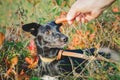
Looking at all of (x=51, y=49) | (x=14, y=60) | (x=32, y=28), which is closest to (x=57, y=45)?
(x=51, y=49)

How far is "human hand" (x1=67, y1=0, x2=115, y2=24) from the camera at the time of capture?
10.6 feet

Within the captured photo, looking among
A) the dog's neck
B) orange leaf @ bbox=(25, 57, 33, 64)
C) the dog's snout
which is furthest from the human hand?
orange leaf @ bbox=(25, 57, 33, 64)

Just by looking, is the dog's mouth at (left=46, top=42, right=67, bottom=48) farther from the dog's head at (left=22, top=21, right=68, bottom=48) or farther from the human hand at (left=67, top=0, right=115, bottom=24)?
the human hand at (left=67, top=0, right=115, bottom=24)

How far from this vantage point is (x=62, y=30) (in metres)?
3.59

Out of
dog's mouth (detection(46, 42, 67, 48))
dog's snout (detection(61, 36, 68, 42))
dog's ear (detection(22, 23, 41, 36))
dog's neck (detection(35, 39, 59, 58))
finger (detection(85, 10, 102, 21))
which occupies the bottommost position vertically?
dog's neck (detection(35, 39, 59, 58))

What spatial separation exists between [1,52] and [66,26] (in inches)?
20.4

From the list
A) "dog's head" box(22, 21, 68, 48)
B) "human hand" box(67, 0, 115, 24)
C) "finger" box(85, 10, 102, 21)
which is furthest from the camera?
"dog's head" box(22, 21, 68, 48)

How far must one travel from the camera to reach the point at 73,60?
11.9 feet

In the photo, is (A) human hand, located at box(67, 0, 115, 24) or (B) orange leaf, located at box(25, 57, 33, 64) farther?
(B) orange leaf, located at box(25, 57, 33, 64)

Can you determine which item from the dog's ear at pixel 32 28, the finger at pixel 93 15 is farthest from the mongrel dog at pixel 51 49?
the finger at pixel 93 15

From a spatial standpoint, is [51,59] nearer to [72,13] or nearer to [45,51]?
[45,51]

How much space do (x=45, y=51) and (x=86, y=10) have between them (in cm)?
51

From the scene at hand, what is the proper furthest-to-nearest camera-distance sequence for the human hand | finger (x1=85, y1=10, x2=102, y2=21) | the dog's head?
1. the dog's head
2. finger (x1=85, y1=10, x2=102, y2=21)
3. the human hand

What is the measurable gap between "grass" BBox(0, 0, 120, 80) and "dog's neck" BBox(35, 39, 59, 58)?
3.0 inches
